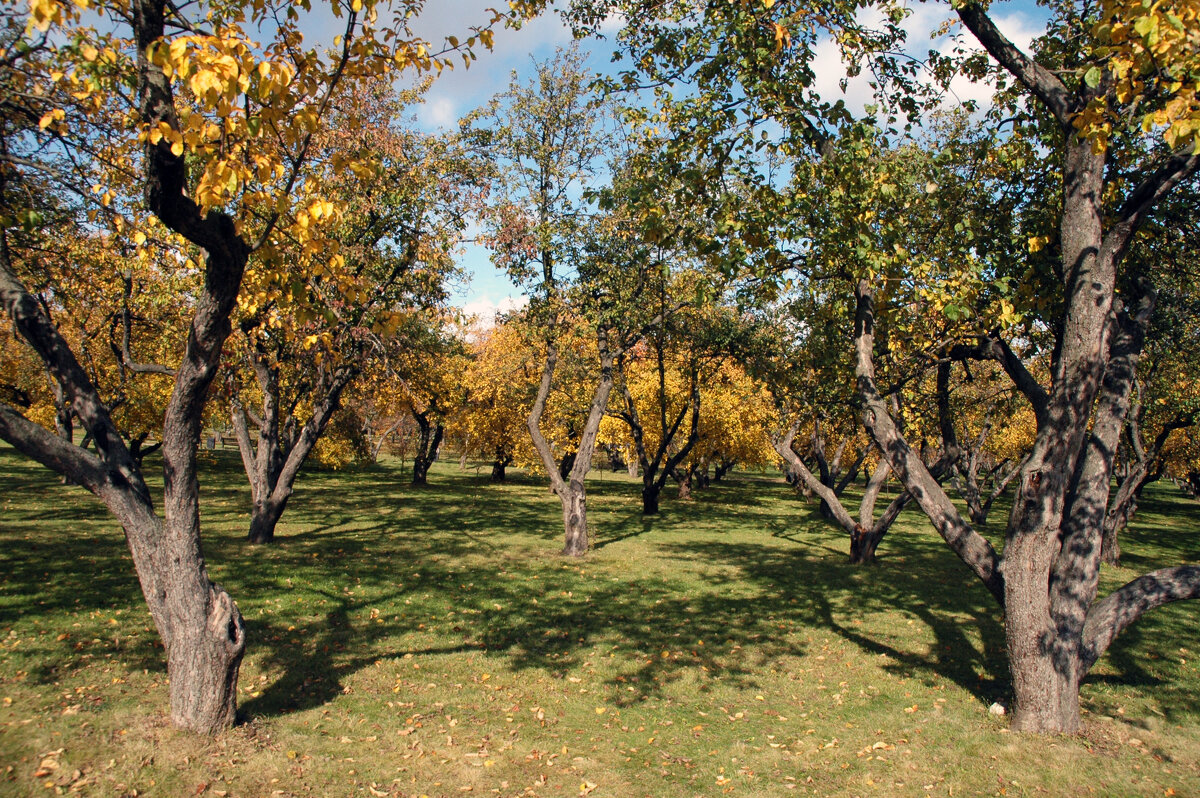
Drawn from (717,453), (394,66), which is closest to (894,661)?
(394,66)

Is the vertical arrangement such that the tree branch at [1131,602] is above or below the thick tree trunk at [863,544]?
above

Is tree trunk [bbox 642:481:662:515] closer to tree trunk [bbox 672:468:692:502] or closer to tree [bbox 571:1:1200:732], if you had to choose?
tree trunk [bbox 672:468:692:502]

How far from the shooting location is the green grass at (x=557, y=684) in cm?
555

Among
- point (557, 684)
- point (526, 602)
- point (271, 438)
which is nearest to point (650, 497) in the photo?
point (271, 438)

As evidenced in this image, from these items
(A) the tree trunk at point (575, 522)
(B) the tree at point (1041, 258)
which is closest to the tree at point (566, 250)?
(A) the tree trunk at point (575, 522)

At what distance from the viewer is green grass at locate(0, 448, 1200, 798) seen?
5547 mm

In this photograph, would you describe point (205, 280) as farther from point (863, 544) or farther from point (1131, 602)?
point (863, 544)

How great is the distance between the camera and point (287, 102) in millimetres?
4523

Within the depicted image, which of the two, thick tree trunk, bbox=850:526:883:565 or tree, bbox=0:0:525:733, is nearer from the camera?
tree, bbox=0:0:525:733

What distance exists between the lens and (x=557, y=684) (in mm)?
7723

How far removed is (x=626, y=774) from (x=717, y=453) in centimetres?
3327

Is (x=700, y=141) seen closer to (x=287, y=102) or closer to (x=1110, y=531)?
(x=287, y=102)

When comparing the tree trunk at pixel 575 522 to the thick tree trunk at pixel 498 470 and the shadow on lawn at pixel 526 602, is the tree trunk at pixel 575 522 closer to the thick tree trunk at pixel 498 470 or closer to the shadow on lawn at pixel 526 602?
the shadow on lawn at pixel 526 602

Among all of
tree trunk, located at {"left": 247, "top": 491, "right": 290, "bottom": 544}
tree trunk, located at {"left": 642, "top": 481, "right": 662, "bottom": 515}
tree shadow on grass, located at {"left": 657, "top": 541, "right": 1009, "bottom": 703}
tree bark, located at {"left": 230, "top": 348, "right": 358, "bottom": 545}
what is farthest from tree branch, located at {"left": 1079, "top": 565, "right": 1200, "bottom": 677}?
tree trunk, located at {"left": 642, "top": 481, "right": 662, "bottom": 515}
